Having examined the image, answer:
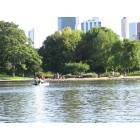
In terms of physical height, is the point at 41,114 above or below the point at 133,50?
below

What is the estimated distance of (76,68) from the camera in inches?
2351

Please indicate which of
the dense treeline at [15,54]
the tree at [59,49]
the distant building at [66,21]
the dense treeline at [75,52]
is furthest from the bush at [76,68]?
the distant building at [66,21]

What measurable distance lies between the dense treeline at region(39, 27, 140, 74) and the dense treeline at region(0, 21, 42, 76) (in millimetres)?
3541

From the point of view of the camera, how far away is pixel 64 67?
200ft

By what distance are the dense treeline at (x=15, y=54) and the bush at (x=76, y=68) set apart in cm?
355

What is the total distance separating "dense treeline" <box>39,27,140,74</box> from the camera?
6181 centimetres

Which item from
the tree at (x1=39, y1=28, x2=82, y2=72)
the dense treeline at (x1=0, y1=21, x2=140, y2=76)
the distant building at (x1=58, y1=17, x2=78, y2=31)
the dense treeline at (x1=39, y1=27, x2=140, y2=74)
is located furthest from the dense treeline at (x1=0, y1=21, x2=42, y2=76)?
the distant building at (x1=58, y1=17, x2=78, y2=31)

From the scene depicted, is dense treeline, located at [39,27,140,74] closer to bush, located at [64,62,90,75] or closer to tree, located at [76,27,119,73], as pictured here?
tree, located at [76,27,119,73]
